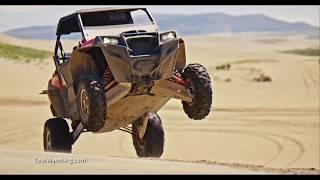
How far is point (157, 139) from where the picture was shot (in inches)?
386

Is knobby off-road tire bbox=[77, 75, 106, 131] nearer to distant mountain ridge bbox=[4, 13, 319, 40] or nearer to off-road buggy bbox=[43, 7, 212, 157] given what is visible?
off-road buggy bbox=[43, 7, 212, 157]

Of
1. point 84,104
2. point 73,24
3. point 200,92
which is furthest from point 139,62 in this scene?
point 73,24

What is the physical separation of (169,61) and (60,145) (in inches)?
94.5

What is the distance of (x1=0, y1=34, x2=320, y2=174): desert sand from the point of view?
23.4ft

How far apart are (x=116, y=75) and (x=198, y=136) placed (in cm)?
1200

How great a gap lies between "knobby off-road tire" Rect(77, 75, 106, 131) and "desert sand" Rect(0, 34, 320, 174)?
0.40 metres

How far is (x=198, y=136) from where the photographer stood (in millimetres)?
19250

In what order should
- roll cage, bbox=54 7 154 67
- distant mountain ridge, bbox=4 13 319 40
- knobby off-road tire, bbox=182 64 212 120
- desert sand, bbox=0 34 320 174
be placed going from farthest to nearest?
distant mountain ridge, bbox=4 13 319 40
roll cage, bbox=54 7 154 67
knobby off-road tire, bbox=182 64 212 120
desert sand, bbox=0 34 320 174

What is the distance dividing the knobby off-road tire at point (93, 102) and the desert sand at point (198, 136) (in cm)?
40

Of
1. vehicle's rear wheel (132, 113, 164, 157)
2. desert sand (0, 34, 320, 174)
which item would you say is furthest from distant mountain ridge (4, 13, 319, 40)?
vehicle's rear wheel (132, 113, 164, 157)

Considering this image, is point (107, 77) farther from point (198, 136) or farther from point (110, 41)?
point (198, 136)

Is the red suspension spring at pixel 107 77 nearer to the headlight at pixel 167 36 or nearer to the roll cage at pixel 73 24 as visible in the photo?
the roll cage at pixel 73 24
